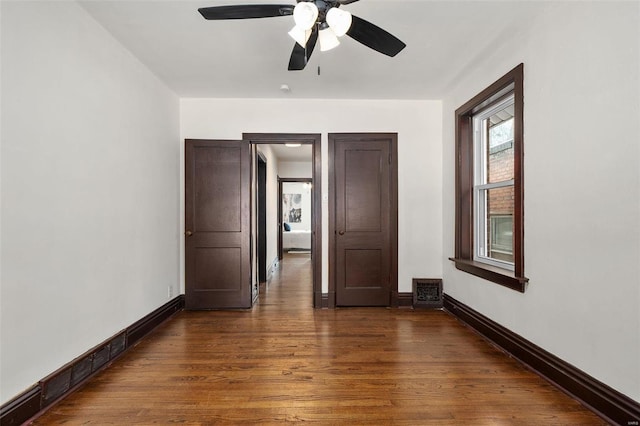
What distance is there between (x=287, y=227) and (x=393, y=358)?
26.4ft

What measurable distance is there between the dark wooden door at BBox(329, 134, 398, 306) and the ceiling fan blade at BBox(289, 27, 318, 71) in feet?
5.92

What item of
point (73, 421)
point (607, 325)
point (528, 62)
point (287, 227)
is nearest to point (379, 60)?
point (528, 62)

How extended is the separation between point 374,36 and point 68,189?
2.22 metres

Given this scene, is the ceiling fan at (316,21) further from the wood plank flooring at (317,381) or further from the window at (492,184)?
the wood plank flooring at (317,381)

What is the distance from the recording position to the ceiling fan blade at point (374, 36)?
174 centimetres

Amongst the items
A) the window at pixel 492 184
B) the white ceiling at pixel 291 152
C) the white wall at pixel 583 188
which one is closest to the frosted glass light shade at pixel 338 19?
the white wall at pixel 583 188

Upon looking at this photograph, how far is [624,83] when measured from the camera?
1625mm

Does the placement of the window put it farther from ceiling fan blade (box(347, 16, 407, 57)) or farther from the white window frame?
ceiling fan blade (box(347, 16, 407, 57))

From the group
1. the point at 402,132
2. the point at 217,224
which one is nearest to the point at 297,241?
the point at 217,224

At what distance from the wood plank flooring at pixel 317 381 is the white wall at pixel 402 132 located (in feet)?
3.21

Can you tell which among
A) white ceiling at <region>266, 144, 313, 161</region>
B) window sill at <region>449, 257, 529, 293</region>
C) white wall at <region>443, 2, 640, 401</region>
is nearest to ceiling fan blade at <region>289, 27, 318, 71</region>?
white wall at <region>443, 2, 640, 401</region>

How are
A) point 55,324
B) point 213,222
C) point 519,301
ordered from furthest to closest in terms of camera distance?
point 213,222 < point 519,301 < point 55,324

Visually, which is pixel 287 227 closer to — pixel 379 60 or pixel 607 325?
pixel 379 60

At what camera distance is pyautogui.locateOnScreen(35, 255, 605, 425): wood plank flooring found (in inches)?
70.1
